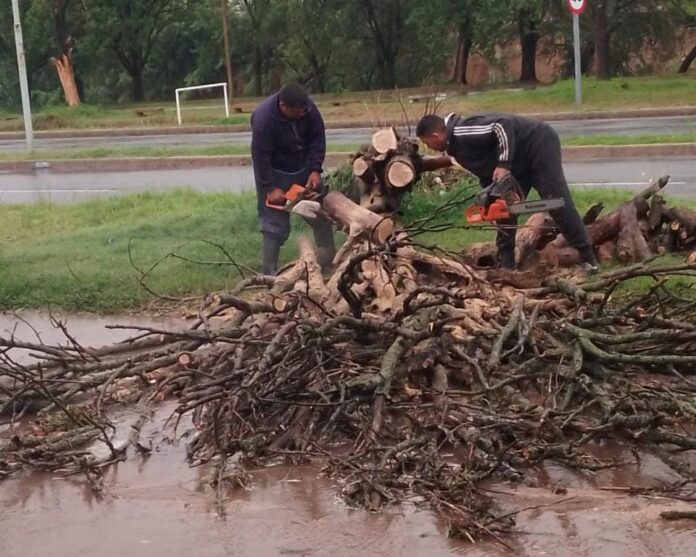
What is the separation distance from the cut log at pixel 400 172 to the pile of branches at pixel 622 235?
71cm

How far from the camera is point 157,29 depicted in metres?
40.1

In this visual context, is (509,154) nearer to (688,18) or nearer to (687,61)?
(687,61)

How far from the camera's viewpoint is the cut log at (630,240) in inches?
301

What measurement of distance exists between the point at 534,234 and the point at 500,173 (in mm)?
762

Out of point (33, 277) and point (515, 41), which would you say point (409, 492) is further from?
point (515, 41)

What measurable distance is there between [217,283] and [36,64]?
35505 millimetres

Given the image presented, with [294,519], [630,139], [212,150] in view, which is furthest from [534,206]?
[212,150]

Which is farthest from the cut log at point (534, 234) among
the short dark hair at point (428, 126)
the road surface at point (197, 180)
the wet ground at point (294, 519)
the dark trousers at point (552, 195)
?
the road surface at point (197, 180)

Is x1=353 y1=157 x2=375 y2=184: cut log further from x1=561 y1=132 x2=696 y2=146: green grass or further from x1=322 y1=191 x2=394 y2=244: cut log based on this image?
x1=561 y1=132 x2=696 y2=146: green grass

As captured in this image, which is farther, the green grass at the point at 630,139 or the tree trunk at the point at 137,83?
the tree trunk at the point at 137,83

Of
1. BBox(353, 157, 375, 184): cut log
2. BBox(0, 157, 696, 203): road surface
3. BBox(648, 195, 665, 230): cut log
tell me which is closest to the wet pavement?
BBox(648, 195, 665, 230): cut log

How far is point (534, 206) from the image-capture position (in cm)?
696

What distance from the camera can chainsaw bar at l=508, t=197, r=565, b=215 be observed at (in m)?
6.92

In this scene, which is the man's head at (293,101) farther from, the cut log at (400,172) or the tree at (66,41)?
the tree at (66,41)
